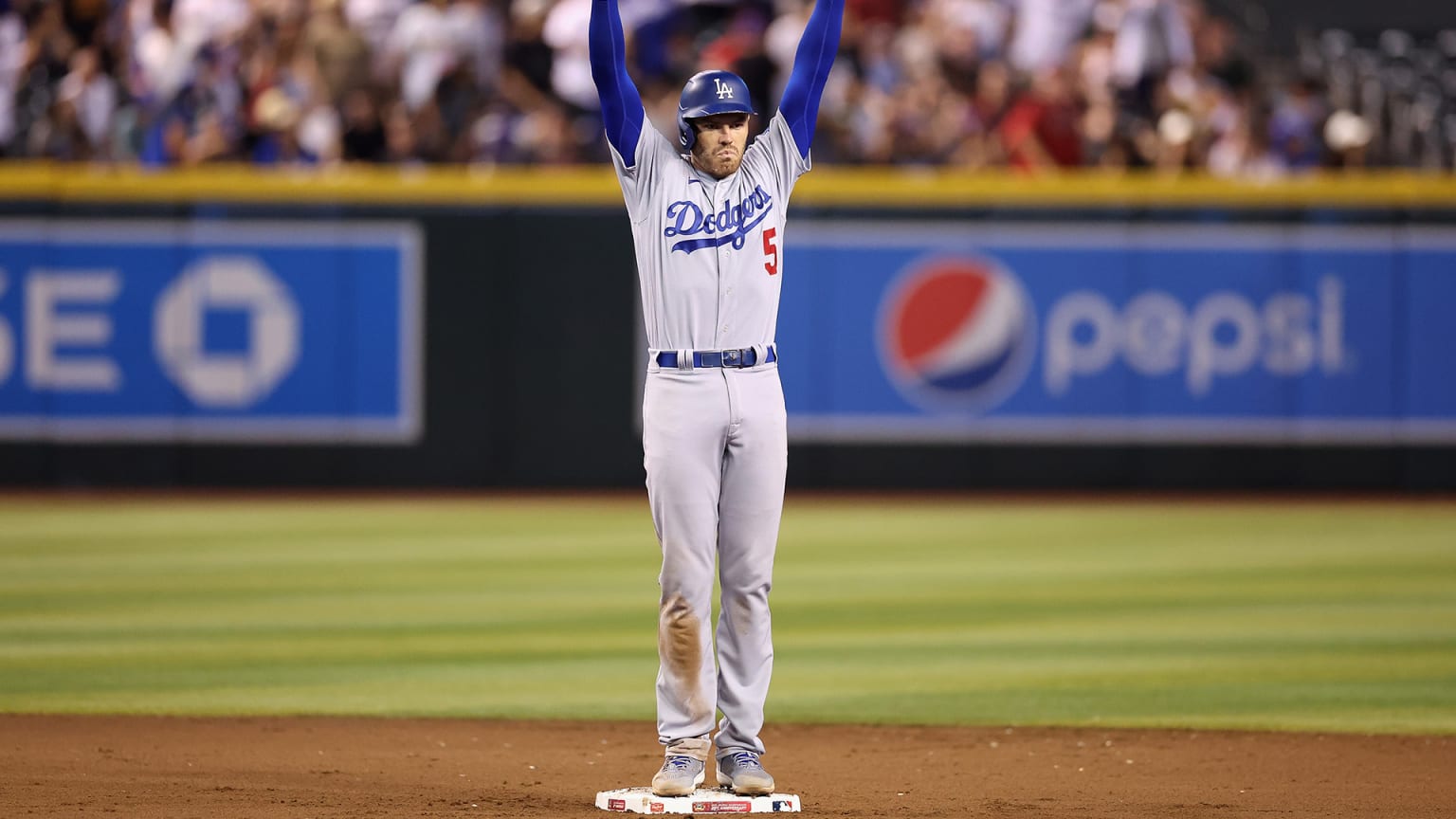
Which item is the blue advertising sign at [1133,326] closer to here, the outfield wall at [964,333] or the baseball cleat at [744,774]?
the outfield wall at [964,333]

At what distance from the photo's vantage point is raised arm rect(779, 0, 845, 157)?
19.5 ft

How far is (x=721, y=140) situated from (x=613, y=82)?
345mm

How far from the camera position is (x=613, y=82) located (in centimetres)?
572

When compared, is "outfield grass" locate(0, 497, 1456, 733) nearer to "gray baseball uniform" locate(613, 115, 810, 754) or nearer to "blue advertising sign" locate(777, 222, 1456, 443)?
"blue advertising sign" locate(777, 222, 1456, 443)

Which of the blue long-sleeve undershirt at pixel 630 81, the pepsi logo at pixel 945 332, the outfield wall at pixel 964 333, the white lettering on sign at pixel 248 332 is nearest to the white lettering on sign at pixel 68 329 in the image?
the white lettering on sign at pixel 248 332

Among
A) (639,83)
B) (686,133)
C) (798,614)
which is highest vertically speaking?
(639,83)

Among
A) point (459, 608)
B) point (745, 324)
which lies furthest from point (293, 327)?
point (745, 324)

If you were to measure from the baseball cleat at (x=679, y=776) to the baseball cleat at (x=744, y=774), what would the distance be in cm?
8

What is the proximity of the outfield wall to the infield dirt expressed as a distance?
8.75 m

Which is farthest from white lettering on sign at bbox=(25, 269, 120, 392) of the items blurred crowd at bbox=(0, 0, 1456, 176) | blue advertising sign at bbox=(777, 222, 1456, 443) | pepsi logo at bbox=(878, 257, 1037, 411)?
pepsi logo at bbox=(878, 257, 1037, 411)

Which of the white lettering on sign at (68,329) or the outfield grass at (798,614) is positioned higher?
the white lettering on sign at (68,329)

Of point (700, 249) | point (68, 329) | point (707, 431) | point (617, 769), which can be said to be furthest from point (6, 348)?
point (707, 431)

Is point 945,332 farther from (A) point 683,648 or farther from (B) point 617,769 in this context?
(A) point 683,648

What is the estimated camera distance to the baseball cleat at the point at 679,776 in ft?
18.5
